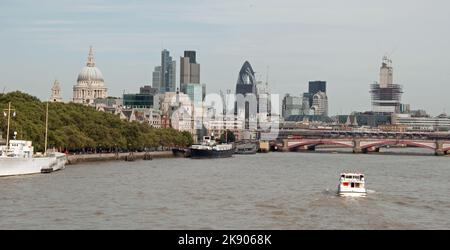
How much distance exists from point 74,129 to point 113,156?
5.37 meters

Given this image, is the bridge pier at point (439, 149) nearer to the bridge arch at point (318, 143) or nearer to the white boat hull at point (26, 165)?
the bridge arch at point (318, 143)

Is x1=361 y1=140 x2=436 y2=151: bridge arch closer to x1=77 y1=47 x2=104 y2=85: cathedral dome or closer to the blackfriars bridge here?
the blackfriars bridge

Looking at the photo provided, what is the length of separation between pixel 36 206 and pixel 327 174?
34103mm

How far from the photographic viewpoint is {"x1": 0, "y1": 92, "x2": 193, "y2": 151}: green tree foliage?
75.1 meters

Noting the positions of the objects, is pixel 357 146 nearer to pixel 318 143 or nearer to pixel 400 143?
pixel 318 143

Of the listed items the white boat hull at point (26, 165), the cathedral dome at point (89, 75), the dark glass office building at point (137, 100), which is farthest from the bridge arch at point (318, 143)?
the white boat hull at point (26, 165)

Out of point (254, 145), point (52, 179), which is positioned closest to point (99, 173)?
point (52, 179)

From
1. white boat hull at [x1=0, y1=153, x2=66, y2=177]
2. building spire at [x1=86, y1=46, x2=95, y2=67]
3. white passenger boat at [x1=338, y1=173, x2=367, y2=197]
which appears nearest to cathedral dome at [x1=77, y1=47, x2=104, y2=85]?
building spire at [x1=86, y1=46, x2=95, y2=67]

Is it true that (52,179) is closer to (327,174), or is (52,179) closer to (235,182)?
(235,182)

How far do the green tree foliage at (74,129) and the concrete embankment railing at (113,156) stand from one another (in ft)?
4.22

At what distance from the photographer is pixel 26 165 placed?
5694cm

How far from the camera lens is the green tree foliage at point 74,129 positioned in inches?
2958

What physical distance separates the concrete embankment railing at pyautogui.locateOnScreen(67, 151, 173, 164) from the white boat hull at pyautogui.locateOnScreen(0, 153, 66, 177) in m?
15.4

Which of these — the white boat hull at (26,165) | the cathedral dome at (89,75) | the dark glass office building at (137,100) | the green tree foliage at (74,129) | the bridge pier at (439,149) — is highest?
the cathedral dome at (89,75)
